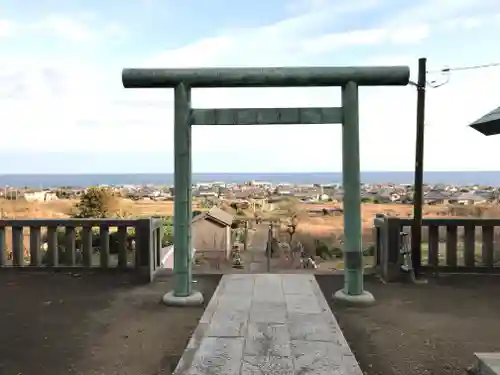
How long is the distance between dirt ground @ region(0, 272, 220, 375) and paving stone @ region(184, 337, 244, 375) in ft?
0.58

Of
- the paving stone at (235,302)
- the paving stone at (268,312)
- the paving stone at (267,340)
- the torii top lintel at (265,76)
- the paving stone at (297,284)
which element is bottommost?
the paving stone at (297,284)

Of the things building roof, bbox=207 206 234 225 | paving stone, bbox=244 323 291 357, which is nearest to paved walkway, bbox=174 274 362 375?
paving stone, bbox=244 323 291 357

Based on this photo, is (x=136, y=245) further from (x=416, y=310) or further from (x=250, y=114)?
(x=416, y=310)

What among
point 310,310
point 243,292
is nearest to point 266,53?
point 243,292

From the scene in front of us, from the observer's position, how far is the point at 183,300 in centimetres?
436

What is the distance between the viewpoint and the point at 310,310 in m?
4.04

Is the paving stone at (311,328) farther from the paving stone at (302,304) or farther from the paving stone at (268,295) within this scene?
the paving stone at (268,295)

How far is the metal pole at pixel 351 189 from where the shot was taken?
449 cm

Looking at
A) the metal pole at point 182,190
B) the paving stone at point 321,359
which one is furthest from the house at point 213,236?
the paving stone at point 321,359

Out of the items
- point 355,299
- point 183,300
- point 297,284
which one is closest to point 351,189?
point 355,299

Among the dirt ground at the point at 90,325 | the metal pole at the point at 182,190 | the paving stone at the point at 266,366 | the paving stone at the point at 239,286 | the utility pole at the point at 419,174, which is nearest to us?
the paving stone at the point at 266,366

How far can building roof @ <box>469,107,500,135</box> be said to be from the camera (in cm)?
232

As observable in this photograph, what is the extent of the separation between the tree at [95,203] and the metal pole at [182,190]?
9.10 meters

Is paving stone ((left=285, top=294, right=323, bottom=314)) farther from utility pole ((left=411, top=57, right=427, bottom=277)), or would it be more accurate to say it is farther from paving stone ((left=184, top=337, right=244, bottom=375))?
utility pole ((left=411, top=57, right=427, bottom=277))
